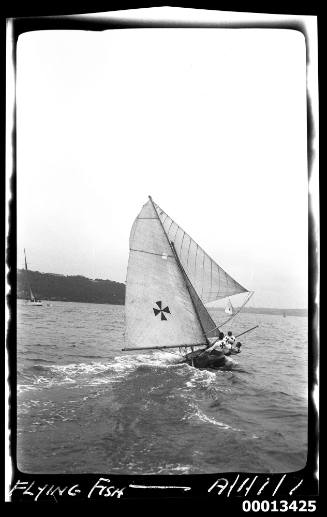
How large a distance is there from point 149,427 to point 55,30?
11.3 ft

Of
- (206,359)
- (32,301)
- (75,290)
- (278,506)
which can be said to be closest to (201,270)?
(206,359)

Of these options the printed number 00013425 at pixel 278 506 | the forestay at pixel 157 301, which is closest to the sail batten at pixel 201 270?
the forestay at pixel 157 301

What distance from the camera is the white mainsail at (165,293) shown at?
341 centimetres

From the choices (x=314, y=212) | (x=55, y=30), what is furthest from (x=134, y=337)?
(x=55, y=30)

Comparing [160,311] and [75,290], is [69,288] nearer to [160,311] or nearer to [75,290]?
[75,290]

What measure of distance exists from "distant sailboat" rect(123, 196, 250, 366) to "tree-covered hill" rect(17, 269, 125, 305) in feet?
0.56

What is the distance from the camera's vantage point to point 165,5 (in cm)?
284

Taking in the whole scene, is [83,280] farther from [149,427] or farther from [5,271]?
[149,427]

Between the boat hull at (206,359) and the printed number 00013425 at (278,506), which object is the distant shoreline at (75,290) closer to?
the boat hull at (206,359)

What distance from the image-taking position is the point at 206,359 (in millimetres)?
3957

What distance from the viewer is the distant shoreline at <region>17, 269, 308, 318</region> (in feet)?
9.52

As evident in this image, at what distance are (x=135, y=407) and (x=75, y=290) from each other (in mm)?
1174

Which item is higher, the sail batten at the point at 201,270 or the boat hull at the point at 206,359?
the sail batten at the point at 201,270

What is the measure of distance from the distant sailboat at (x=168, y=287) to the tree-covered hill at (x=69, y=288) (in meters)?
0.17
